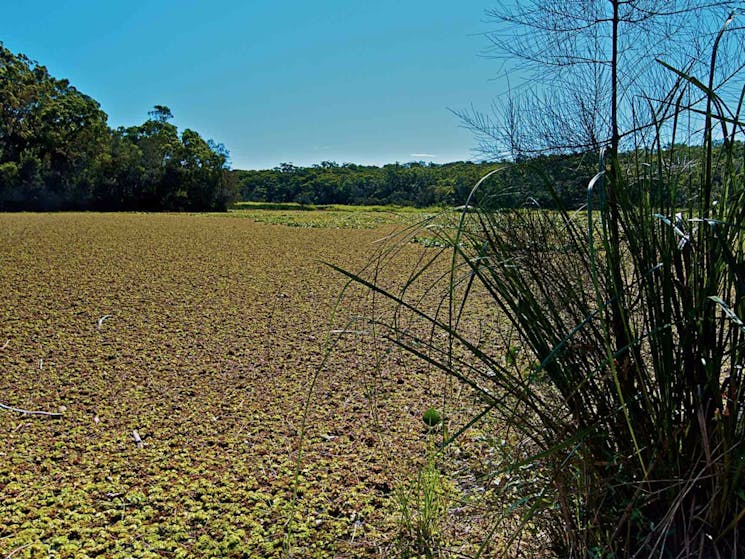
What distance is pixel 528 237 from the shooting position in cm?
101

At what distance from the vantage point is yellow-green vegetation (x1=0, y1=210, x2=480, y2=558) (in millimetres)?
1204

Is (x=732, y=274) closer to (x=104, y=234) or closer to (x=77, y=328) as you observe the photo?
(x=77, y=328)

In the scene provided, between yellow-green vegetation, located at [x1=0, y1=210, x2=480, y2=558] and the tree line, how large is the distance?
12.7 meters

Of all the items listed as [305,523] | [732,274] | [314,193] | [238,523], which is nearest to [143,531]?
[238,523]

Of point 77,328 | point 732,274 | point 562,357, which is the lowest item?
point 77,328

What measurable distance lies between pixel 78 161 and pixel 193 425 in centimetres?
1592

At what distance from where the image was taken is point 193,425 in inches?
67.5

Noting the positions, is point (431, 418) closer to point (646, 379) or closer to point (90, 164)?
point (646, 379)

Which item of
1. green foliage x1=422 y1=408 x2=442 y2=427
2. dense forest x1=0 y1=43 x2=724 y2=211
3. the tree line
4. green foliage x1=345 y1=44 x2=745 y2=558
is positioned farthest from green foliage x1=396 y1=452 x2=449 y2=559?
the tree line

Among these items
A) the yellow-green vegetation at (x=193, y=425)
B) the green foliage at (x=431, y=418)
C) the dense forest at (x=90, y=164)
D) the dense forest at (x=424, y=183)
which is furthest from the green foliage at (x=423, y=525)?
the dense forest at (x=90, y=164)

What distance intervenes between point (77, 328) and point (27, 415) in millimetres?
1015

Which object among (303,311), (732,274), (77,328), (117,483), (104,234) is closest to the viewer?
(732,274)

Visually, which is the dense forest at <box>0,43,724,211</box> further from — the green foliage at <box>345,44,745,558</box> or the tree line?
the green foliage at <box>345,44,745,558</box>

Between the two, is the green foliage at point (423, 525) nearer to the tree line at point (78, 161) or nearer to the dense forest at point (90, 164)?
the dense forest at point (90, 164)
